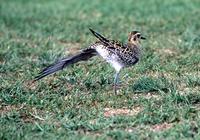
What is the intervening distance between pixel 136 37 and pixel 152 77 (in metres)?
0.69

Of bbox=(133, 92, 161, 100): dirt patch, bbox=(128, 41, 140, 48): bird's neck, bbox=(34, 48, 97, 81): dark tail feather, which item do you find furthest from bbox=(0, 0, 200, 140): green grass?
bbox=(128, 41, 140, 48): bird's neck

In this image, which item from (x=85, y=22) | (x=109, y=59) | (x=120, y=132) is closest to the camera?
(x=120, y=132)

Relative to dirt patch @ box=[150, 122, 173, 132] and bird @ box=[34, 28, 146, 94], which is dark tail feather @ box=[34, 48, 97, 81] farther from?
dirt patch @ box=[150, 122, 173, 132]

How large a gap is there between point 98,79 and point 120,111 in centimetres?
135

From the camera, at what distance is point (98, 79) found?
8.73m

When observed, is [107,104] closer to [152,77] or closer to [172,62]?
[152,77]

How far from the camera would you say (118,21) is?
13.4 meters

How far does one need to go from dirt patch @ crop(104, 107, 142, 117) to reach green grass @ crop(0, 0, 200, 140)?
1 cm

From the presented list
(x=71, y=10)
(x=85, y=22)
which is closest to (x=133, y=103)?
(x=85, y=22)

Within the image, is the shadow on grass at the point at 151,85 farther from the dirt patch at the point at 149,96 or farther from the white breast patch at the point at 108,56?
the white breast patch at the point at 108,56

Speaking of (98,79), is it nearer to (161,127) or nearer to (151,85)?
(151,85)

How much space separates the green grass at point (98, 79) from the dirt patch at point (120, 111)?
1 cm

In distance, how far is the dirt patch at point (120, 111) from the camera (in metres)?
7.31

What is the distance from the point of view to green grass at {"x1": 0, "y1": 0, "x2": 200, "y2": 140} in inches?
269
